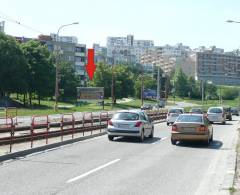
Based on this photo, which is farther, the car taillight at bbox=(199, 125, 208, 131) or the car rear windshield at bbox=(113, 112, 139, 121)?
the car rear windshield at bbox=(113, 112, 139, 121)

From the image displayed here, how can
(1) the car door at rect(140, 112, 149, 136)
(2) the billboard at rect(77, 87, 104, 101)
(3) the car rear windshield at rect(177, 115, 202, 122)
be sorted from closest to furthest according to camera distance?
(3) the car rear windshield at rect(177, 115, 202, 122)
(1) the car door at rect(140, 112, 149, 136)
(2) the billboard at rect(77, 87, 104, 101)

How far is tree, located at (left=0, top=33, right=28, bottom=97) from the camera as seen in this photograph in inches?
3324

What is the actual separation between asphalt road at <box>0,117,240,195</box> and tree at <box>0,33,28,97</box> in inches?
2586

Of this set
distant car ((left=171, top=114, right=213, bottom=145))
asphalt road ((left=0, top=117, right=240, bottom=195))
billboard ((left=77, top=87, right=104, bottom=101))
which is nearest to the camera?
asphalt road ((left=0, top=117, right=240, bottom=195))

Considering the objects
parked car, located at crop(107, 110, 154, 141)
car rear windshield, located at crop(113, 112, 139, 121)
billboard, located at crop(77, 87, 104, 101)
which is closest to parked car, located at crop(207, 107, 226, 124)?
parked car, located at crop(107, 110, 154, 141)

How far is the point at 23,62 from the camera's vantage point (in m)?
87.7

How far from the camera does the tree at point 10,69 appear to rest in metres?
84.4

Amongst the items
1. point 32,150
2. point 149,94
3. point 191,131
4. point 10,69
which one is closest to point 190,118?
point 191,131

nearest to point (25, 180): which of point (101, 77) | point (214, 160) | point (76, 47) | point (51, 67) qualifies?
point (214, 160)

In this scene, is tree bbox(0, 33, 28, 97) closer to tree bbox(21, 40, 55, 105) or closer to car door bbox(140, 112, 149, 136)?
tree bbox(21, 40, 55, 105)

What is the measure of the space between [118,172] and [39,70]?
268ft

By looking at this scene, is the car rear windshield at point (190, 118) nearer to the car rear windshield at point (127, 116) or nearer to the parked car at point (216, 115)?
the car rear windshield at point (127, 116)

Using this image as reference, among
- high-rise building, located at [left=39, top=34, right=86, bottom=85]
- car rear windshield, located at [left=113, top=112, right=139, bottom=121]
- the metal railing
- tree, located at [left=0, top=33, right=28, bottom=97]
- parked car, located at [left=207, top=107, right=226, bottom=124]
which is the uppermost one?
high-rise building, located at [left=39, top=34, right=86, bottom=85]

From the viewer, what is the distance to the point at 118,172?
13594mm
